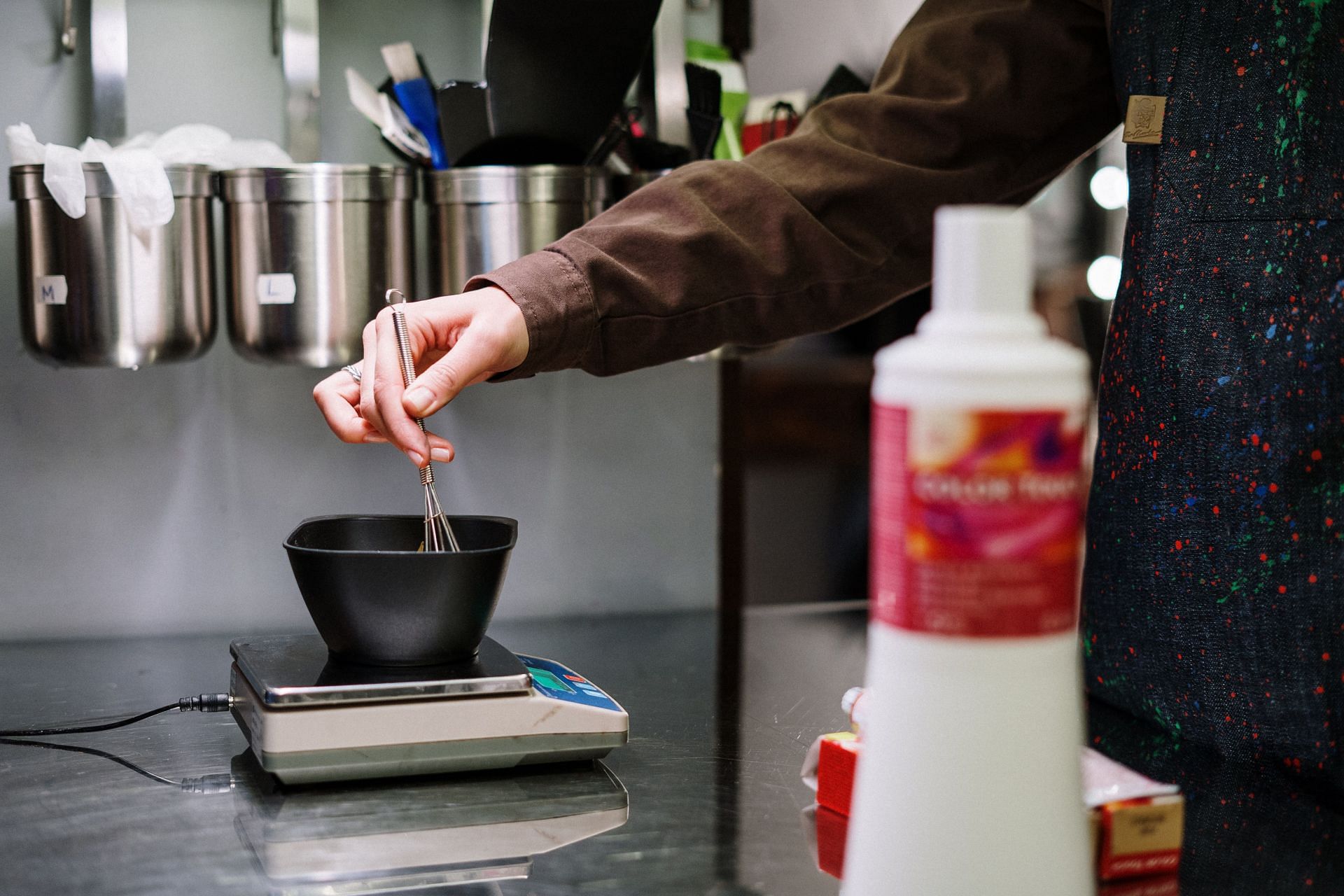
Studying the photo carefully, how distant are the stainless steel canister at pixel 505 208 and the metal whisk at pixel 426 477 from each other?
35 centimetres

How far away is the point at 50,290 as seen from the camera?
1.22m

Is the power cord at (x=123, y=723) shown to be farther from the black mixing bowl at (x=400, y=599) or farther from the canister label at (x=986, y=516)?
the canister label at (x=986, y=516)

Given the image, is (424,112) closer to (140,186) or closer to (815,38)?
(140,186)

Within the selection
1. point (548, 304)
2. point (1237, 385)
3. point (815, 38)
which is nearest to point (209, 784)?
point (548, 304)

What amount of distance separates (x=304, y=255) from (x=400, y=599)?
0.52 m

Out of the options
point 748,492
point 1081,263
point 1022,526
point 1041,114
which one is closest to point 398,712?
point 1022,526

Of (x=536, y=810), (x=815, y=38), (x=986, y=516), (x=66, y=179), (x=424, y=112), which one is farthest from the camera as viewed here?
(x=815, y=38)

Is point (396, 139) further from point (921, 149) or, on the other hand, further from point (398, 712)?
point (398, 712)

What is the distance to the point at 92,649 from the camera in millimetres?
1362

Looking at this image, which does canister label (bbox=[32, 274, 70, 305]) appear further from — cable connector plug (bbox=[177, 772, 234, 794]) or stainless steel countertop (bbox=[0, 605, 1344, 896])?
cable connector plug (bbox=[177, 772, 234, 794])

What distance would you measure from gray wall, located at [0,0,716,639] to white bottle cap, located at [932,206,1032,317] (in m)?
1.06

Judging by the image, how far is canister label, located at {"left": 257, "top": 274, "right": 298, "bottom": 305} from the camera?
1.25 m

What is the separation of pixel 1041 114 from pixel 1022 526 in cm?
77

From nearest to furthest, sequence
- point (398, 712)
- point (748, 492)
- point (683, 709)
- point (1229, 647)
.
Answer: point (398, 712)
point (1229, 647)
point (683, 709)
point (748, 492)
